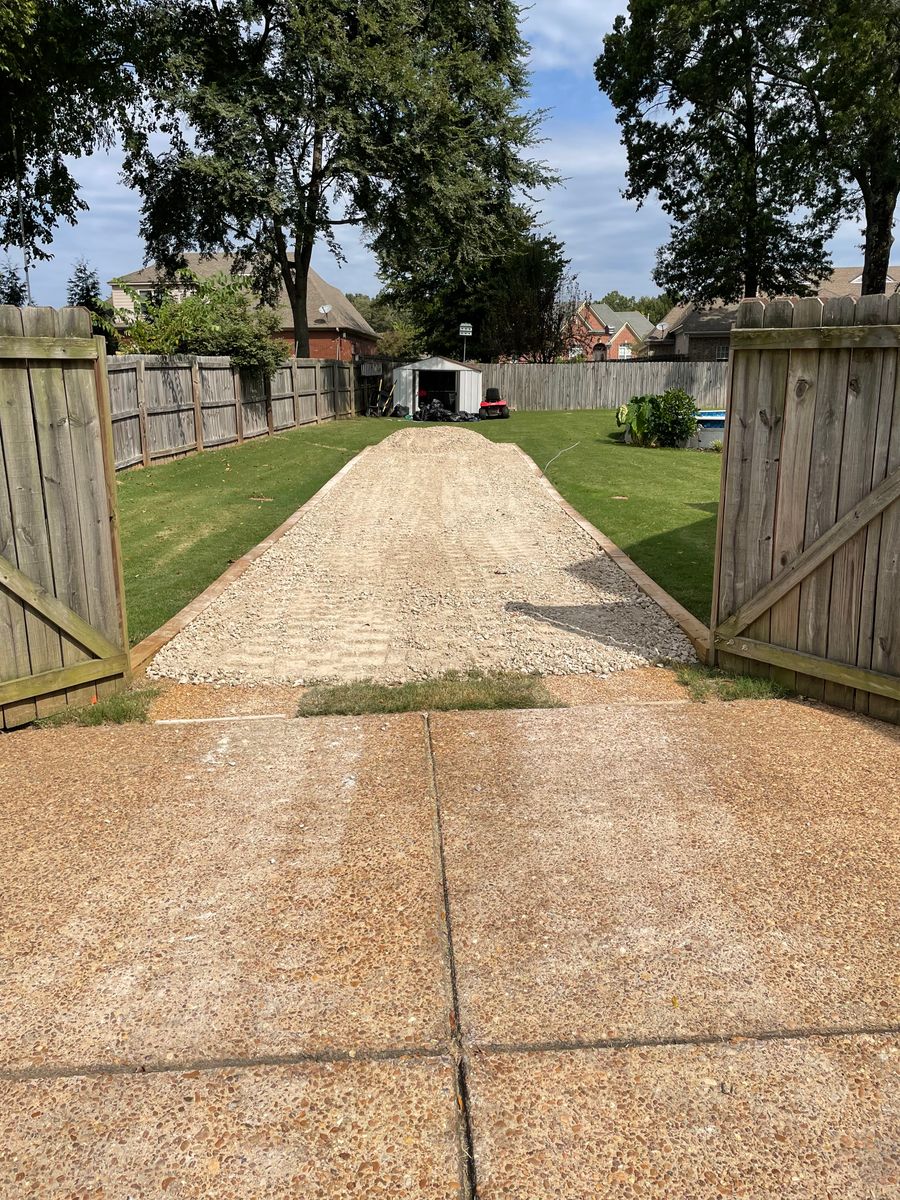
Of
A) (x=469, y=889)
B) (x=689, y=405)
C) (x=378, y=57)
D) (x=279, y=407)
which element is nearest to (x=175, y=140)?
(x=378, y=57)

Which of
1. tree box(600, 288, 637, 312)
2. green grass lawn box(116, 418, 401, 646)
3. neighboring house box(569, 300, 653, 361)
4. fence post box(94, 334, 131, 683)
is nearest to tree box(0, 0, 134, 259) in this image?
green grass lawn box(116, 418, 401, 646)

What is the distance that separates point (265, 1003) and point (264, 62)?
108 feet

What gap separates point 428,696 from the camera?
5.39 metres

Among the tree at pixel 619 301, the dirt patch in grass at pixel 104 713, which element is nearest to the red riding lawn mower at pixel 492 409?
the dirt patch in grass at pixel 104 713

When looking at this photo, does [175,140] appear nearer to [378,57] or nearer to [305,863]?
[378,57]

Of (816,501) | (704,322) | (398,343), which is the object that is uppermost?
(704,322)

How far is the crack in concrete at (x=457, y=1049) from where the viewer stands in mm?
2104

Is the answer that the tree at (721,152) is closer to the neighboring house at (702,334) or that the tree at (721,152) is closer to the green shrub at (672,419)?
the neighboring house at (702,334)

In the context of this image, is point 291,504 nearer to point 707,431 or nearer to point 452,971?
point 452,971

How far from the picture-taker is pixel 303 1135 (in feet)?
7.22

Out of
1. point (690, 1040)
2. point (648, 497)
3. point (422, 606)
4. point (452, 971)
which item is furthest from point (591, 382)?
point (690, 1040)

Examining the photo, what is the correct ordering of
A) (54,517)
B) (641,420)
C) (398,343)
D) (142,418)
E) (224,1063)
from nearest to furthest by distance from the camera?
(224,1063) < (54,517) < (142,418) < (641,420) < (398,343)

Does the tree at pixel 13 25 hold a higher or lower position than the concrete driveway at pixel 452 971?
higher

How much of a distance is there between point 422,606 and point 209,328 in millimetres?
14765
